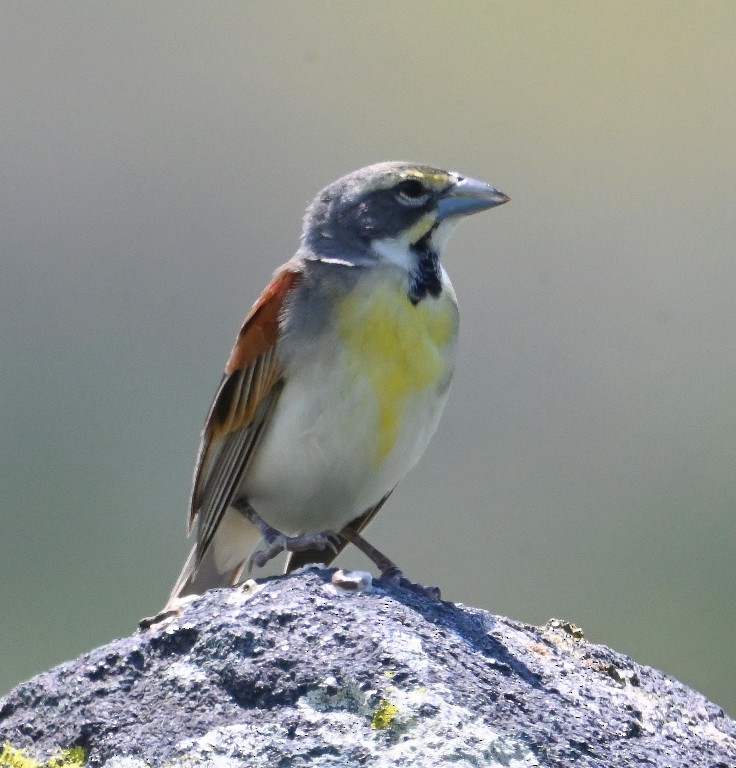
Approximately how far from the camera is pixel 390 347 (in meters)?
6.11

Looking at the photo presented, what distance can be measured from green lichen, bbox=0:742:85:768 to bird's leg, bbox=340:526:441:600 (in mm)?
1202

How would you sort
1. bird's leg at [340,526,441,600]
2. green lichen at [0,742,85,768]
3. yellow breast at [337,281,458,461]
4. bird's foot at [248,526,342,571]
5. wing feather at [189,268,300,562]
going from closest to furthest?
1. green lichen at [0,742,85,768]
2. bird's leg at [340,526,441,600]
3. bird's foot at [248,526,342,571]
4. yellow breast at [337,281,458,461]
5. wing feather at [189,268,300,562]

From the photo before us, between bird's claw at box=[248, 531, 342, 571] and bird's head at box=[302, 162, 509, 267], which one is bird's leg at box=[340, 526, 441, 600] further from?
bird's head at box=[302, 162, 509, 267]

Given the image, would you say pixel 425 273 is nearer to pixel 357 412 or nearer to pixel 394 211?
pixel 394 211

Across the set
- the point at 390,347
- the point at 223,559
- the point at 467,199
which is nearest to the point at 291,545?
the point at 223,559

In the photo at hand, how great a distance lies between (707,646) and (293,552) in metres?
13.4

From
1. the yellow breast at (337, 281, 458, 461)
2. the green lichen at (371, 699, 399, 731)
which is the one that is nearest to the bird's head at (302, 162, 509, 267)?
the yellow breast at (337, 281, 458, 461)

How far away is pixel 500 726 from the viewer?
151 inches

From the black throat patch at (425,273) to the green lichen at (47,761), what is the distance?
8.94 ft

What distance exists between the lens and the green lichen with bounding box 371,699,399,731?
12.4ft

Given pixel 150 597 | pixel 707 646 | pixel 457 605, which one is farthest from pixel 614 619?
pixel 457 605

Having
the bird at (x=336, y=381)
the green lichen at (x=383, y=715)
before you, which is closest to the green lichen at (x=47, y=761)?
the green lichen at (x=383, y=715)

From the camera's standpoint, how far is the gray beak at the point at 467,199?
6.49 metres

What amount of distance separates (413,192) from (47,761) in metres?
3.24
